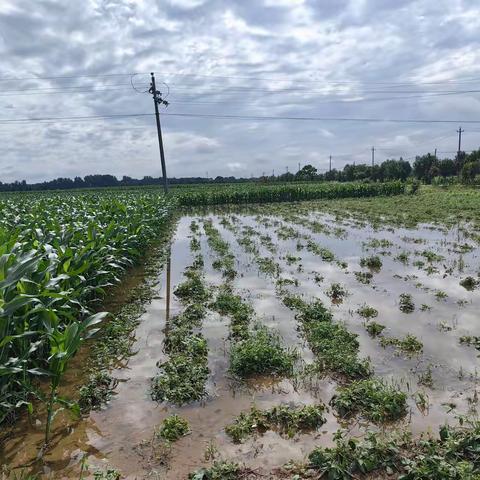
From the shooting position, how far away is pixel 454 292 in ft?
27.5

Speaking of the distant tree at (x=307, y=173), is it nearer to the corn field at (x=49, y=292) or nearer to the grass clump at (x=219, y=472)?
the corn field at (x=49, y=292)

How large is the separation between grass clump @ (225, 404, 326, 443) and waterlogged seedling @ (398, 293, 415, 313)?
3746mm

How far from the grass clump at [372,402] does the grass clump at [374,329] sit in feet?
6.00

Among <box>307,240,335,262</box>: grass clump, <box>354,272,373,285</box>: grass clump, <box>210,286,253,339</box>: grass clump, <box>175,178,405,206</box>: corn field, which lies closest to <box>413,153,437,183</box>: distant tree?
<box>175,178,405,206</box>: corn field

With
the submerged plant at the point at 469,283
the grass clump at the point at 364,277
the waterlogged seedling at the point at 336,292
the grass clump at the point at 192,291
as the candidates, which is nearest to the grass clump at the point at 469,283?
the submerged plant at the point at 469,283

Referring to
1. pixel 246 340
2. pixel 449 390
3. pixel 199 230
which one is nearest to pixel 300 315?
pixel 246 340

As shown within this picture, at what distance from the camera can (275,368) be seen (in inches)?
206

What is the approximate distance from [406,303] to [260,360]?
369cm

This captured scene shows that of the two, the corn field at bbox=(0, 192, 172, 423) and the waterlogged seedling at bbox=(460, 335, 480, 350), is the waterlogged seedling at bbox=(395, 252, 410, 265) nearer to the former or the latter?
the waterlogged seedling at bbox=(460, 335, 480, 350)

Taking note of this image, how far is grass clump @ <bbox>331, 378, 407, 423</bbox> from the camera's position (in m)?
4.12

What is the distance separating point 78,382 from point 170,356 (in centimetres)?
122

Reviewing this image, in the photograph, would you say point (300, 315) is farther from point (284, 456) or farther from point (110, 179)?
point (110, 179)

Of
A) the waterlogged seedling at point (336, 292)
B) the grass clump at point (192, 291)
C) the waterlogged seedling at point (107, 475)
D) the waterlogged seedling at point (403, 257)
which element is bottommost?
the waterlogged seedling at point (403, 257)

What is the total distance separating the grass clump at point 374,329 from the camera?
20.9ft
